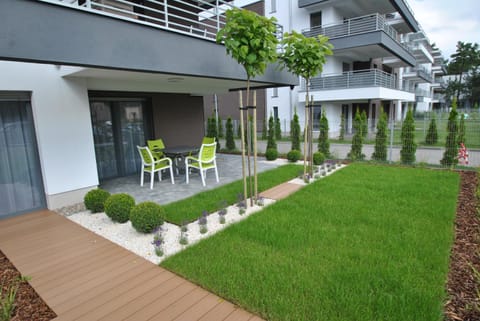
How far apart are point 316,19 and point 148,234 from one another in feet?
58.8

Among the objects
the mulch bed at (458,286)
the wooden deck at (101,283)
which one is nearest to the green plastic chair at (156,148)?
the wooden deck at (101,283)

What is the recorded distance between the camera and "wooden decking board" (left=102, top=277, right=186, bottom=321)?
2424 mm

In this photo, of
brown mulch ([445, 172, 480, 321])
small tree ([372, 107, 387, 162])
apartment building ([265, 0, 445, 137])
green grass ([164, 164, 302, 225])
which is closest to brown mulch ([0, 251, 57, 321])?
green grass ([164, 164, 302, 225])

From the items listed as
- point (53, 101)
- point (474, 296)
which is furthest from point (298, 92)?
point (474, 296)

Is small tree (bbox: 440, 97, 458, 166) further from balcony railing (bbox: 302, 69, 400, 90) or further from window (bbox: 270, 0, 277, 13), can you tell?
window (bbox: 270, 0, 277, 13)

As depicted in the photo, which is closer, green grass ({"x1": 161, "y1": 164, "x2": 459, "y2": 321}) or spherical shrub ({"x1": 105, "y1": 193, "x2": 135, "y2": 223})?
green grass ({"x1": 161, "y1": 164, "x2": 459, "y2": 321})

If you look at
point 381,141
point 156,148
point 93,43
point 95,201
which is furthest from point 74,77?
point 381,141

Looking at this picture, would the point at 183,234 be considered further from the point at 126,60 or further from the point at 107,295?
the point at 126,60

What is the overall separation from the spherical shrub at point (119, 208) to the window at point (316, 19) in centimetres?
1724

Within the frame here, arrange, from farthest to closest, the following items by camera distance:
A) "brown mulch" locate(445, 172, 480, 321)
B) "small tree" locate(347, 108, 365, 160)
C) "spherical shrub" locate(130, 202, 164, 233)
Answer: "small tree" locate(347, 108, 365, 160), "spherical shrub" locate(130, 202, 164, 233), "brown mulch" locate(445, 172, 480, 321)

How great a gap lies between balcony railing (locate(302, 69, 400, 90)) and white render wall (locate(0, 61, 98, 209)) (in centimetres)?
1477

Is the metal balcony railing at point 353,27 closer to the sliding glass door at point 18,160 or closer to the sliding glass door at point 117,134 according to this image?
the sliding glass door at point 117,134

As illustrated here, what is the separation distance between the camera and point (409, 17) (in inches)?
771

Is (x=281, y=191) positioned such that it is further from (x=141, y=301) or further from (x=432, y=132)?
(x=432, y=132)
